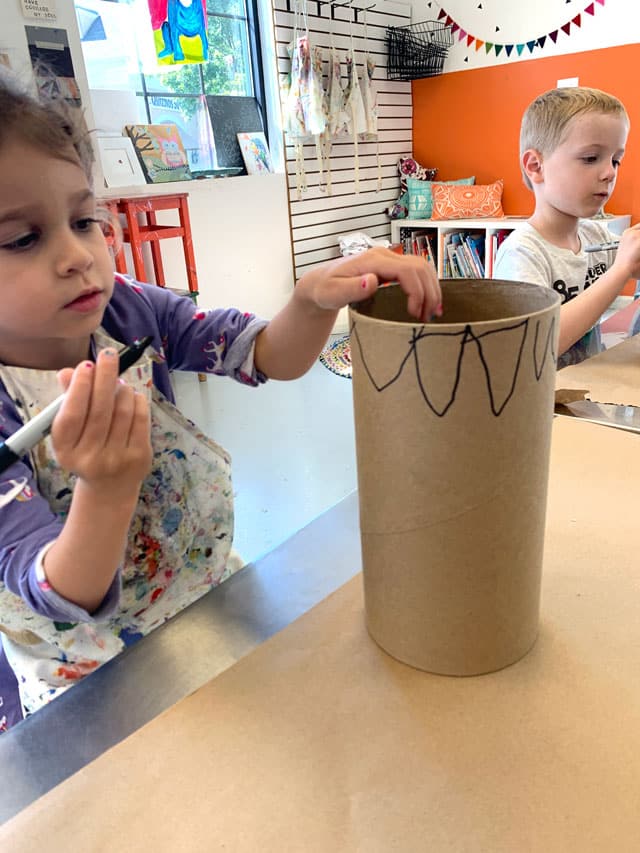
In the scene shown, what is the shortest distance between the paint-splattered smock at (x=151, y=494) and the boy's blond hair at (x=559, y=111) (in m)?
0.87

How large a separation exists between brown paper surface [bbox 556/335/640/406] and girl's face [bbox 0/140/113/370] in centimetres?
59

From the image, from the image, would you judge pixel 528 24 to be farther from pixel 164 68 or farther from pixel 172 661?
pixel 172 661

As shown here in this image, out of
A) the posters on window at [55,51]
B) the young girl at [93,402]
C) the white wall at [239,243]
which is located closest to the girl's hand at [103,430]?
the young girl at [93,402]

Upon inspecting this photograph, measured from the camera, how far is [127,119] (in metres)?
2.92

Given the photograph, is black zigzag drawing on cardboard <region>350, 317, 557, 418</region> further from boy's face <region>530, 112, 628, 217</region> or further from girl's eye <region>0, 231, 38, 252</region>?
boy's face <region>530, 112, 628, 217</region>

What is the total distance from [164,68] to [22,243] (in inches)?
119

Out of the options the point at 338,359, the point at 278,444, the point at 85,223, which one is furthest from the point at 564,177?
the point at 338,359

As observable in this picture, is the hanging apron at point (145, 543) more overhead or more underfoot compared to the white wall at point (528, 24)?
more underfoot

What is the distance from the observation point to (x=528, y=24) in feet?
11.9

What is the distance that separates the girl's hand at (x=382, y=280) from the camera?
45 cm

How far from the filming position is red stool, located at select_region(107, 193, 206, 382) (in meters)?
2.58

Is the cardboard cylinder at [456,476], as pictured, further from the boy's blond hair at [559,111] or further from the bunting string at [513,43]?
the bunting string at [513,43]

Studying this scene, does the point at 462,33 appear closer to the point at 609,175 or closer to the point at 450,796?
the point at 609,175

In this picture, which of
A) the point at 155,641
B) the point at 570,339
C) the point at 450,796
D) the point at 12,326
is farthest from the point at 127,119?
the point at 450,796
